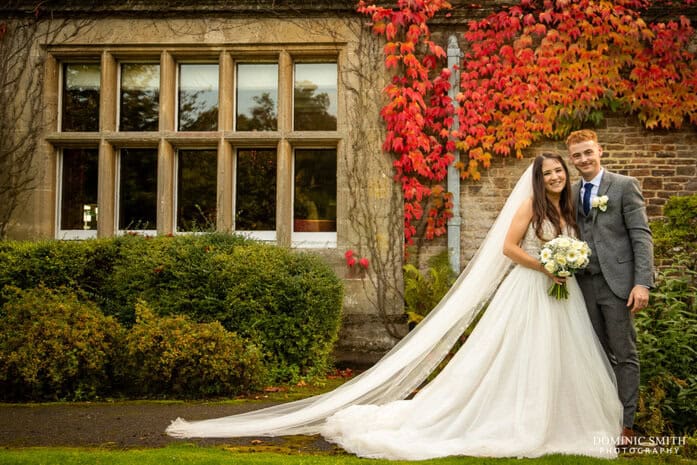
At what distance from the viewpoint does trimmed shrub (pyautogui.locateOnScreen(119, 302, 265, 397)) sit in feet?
17.9

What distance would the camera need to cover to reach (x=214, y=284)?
248 inches

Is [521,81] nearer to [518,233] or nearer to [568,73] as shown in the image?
[568,73]

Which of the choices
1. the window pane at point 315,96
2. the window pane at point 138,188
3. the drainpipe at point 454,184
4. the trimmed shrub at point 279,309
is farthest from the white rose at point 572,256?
the window pane at point 138,188

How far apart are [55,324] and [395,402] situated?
3500 millimetres

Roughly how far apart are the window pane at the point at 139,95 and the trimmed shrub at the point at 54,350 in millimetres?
3288

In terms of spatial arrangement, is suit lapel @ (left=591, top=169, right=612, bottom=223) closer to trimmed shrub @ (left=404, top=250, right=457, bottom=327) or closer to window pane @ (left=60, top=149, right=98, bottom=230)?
trimmed shrub @ (left=404, top=250, right=457, bottom=327)

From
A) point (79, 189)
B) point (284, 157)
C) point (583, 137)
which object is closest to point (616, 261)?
point (583, 137)

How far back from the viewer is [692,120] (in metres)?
7.61

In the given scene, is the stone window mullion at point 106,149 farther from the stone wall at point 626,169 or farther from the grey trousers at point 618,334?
→ the grey trousers at point 618,334

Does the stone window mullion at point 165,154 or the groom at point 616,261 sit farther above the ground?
the stone window mullion at point 165,154

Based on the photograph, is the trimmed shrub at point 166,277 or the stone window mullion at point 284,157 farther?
the stone window mullion at point 284,157

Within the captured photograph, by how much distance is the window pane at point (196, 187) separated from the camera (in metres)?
8.18

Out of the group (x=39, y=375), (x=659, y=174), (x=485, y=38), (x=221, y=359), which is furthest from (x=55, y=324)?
(x=659, y=174)

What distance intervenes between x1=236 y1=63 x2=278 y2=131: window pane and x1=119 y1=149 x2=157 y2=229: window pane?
1452 mm
